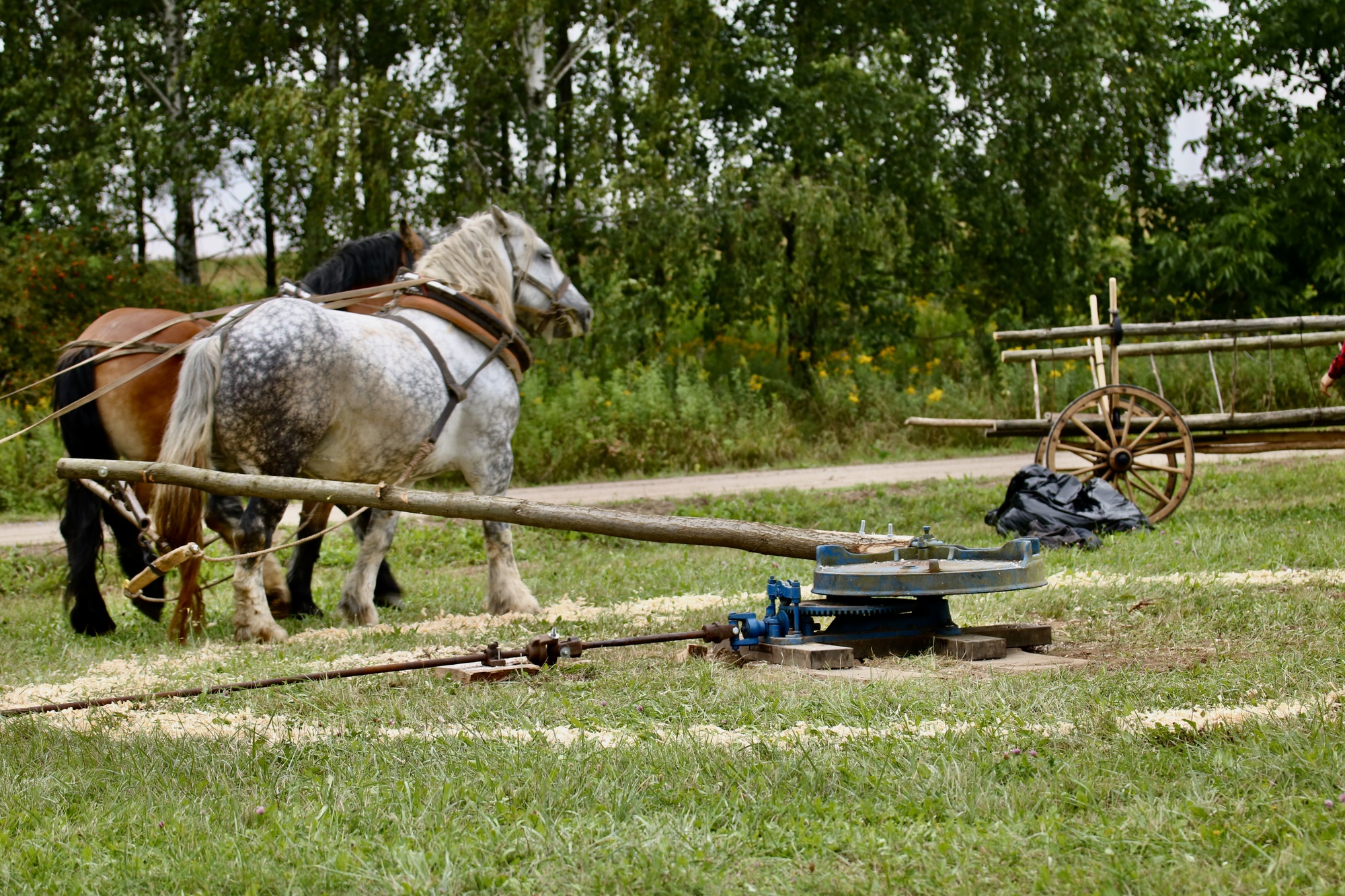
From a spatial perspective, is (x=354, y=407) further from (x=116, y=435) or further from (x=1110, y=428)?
(x=1110, y=428)

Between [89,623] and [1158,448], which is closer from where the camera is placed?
[89,623]

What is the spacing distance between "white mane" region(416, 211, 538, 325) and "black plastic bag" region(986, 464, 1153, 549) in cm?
389

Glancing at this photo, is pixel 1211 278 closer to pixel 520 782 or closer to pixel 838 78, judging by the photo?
pixel 838 78

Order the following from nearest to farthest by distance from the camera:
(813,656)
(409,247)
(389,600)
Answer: (813,656) → (389,600) → (409,247)

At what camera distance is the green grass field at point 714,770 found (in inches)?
107

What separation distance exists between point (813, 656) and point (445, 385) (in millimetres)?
3172

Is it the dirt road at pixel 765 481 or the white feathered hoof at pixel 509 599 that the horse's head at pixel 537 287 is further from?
the dirt road at pixel 765 481

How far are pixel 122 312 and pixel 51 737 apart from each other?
3456mm

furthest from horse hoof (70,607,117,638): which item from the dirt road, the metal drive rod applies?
the dirt road

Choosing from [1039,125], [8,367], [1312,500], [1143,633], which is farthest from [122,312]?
[1039,125]

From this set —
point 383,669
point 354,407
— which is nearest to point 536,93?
point 354,407

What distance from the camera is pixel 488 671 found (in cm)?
481

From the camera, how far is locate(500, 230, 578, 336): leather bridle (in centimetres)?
817

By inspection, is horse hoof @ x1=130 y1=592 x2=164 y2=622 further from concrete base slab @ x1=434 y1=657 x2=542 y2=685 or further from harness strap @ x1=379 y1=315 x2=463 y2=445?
concrete base slab @ x1=434 y1=657 x2=542 y2=685
